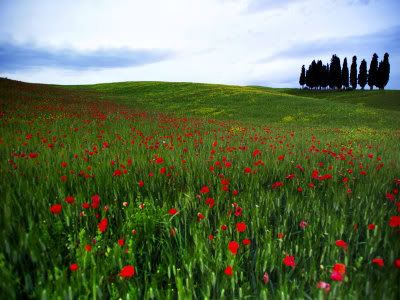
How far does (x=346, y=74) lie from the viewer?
75812mm

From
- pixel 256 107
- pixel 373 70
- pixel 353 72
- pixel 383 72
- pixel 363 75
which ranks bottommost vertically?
pixel 256 107

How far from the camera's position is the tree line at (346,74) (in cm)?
7231

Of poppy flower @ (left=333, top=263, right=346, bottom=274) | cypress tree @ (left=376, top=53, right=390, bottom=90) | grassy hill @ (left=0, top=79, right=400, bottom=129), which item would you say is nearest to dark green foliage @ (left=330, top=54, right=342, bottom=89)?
cypress tree @ (left=376, top=53, right=390, bottom=90)

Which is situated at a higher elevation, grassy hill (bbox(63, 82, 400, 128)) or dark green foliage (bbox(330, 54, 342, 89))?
dark green foliage (bbox(330, 54, 342, 89))

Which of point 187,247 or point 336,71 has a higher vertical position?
point 336,71

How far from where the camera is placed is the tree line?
7231 centimetres

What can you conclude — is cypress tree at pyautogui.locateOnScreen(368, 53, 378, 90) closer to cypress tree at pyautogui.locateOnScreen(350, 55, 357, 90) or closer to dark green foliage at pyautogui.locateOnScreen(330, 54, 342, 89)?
cypress tree at pyautogui.locateOnScreen(350, 55, 357, 90)

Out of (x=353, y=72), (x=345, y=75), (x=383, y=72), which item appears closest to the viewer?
(x=383, y=72)

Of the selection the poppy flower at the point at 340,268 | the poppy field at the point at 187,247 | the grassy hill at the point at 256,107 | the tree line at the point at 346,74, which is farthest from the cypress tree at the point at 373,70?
the poppy flower at the point at 340,268

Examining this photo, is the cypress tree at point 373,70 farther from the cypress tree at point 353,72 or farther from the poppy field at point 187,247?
the poppy field at point 187,247

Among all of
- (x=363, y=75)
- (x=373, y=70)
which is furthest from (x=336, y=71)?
(x=373, y=70)

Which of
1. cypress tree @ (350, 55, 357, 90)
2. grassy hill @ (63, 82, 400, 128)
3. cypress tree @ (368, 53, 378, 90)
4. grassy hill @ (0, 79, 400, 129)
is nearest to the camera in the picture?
grassy hill @ (0, 79, 400, 129)

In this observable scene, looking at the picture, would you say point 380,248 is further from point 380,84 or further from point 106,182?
point 380,84

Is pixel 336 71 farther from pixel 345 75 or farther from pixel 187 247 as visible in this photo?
pixel 187 247
